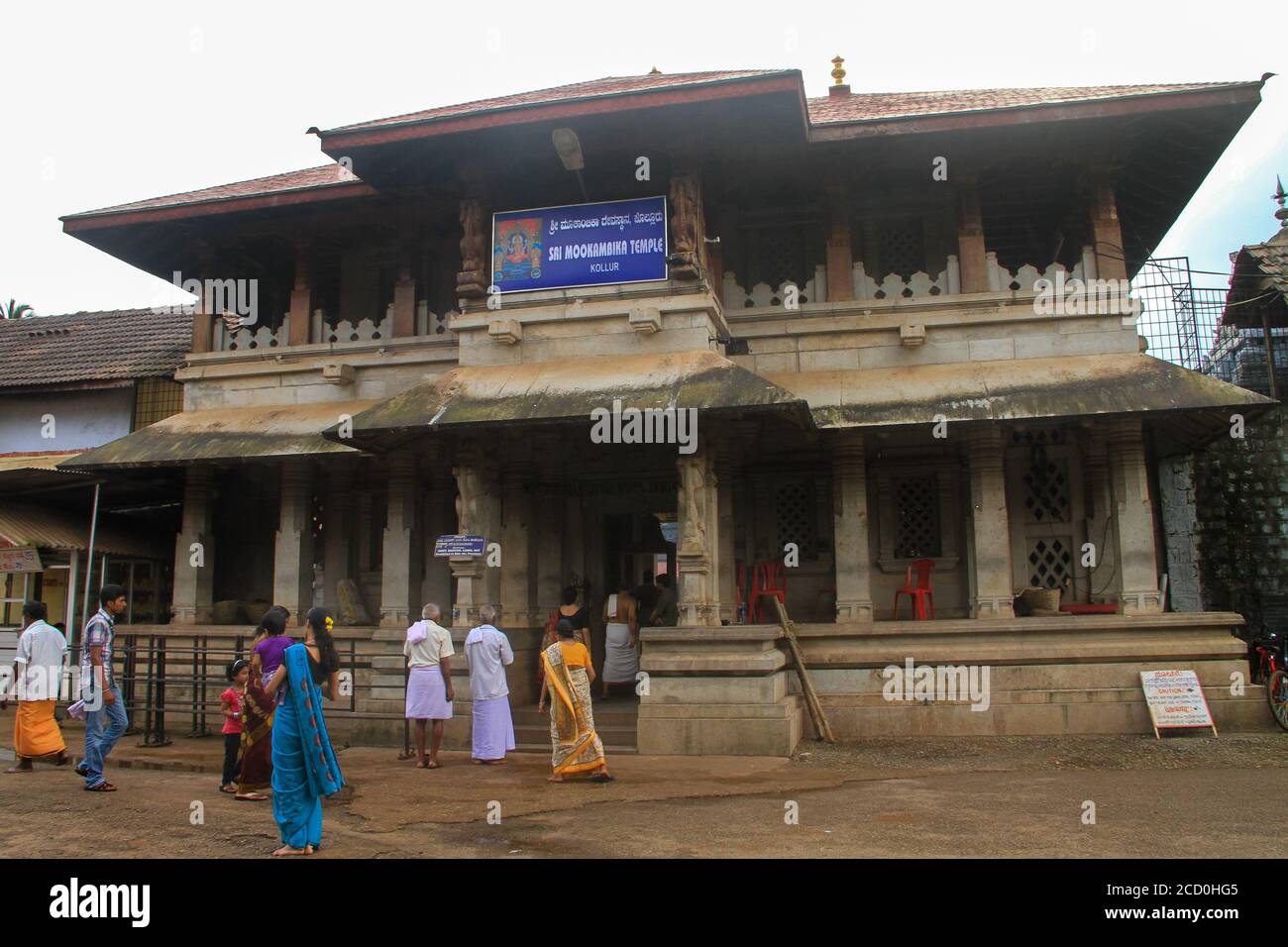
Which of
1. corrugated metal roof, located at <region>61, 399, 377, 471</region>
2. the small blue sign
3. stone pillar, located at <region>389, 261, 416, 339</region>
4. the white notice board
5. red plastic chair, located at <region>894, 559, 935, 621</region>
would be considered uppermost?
stone pillar, located at <region>389, 261, 416, 339</region>

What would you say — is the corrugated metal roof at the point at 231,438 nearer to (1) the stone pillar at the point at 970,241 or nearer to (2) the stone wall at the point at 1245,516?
(1) the stone pillar at the point at 970,241

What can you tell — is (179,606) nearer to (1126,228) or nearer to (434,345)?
(434,345)

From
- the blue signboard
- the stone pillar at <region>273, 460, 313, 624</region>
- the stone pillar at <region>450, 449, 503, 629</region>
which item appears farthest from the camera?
the stone pillar at <region>273, 460, 313, 624</region>

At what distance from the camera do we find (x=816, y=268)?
13516 mm

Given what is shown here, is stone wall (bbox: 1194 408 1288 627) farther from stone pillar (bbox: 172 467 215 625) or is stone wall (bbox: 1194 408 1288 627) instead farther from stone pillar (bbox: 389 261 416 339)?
stone pillar (bbox: 172 467 215 625)

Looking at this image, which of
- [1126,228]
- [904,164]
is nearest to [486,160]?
[904,164]

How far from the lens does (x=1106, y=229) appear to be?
12805 millimetres

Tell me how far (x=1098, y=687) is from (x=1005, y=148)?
6.74 meters

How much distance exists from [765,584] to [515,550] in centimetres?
340

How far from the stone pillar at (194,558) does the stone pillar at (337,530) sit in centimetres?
166

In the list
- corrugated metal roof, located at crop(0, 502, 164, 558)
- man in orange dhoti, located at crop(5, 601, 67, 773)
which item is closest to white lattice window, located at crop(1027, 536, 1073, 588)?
man in orange dhoti, located at crop(5, 601, 67, 773)

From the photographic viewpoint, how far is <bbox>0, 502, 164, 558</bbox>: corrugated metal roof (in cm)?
1479

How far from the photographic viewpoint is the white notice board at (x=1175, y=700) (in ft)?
35.2

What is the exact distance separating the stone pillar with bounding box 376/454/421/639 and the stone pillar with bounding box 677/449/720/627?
4.56 meters
